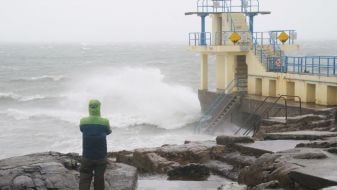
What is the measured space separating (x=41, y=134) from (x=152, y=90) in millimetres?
12790

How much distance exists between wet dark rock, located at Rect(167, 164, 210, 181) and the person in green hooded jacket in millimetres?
3106

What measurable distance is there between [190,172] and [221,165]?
3.14ft

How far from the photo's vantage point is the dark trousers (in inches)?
297

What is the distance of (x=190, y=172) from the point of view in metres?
10.5

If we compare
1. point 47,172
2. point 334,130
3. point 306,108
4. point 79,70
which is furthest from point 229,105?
point 79,70

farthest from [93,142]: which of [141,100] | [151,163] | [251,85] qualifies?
[141,100]

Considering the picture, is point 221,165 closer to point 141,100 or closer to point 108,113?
point 108,113

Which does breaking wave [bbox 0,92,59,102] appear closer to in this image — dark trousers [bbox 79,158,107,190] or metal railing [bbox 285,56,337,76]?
metal railing [bbox 285,56,337,76]

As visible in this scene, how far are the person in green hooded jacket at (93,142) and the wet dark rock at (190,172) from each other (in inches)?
122

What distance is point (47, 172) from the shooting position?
8.37 meters

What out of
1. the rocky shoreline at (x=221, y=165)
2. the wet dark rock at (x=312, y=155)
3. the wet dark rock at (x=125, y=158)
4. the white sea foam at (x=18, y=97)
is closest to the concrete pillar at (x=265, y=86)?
the rocky shoreline at (x=221, y=165)

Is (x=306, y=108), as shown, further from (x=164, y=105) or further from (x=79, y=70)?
(x=79, y=70)

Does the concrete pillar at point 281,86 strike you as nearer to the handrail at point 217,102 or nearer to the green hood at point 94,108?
the handrail at point 217,102

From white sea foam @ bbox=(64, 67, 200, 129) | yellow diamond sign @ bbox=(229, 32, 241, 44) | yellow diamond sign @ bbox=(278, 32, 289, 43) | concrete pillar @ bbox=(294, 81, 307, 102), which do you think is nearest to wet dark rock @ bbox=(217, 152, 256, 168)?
concrete pillar @ bbox=(294, 81, 307, 102)
